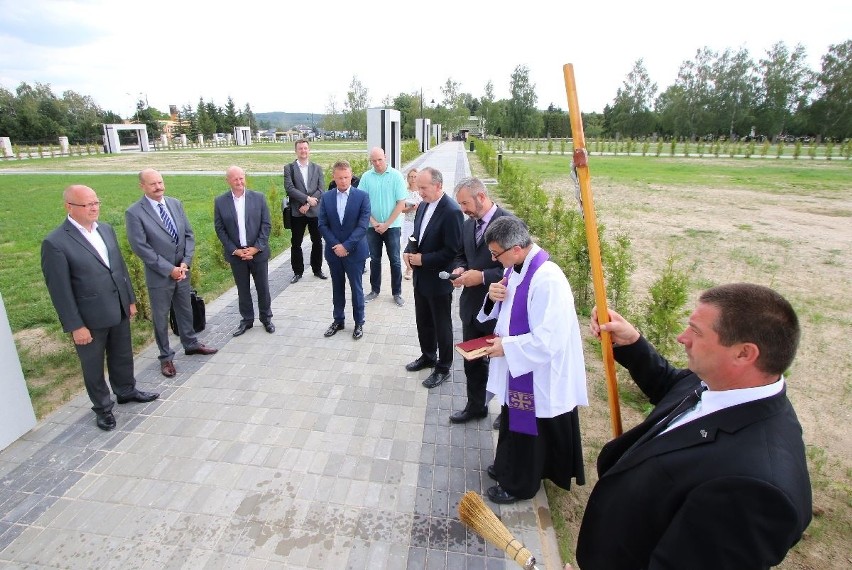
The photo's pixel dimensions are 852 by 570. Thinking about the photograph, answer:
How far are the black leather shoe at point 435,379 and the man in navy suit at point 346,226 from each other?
132cm

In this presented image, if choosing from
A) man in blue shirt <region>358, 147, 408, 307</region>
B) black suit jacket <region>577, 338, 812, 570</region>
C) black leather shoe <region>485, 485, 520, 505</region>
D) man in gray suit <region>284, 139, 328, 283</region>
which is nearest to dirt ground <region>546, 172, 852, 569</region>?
black leather shoe <region>485, 485, 520, 505</region>

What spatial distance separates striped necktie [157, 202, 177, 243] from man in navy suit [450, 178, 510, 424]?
286 centimetres

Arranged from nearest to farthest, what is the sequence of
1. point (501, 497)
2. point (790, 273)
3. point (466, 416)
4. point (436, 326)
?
point (501, 497) → point (466, 416) → point (436, 326) → point (790, 273)

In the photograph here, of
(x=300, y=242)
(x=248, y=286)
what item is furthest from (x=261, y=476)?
(x=300, y=242)

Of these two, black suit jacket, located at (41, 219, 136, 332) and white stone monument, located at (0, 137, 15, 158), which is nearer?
black suit jacket, located at (41, 219, 136, 332)

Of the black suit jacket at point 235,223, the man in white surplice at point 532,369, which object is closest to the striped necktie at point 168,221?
the black suit jacket at point 235,223

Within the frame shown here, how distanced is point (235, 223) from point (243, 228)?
0.33 ft

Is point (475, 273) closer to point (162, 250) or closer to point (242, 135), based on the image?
point (162, 250)

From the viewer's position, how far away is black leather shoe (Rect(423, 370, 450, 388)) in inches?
→ 176

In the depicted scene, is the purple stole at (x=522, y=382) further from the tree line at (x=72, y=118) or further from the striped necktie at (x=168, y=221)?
the tree line at (x=72, y=118)

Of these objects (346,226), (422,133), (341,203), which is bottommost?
(346,226)

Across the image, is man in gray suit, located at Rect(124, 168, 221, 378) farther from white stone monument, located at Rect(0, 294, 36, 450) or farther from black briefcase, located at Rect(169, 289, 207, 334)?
white stone monument, located at Rect(0, 294, 36, 450)

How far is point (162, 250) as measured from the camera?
4.51 meters

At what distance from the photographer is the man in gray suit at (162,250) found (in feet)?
14.4
